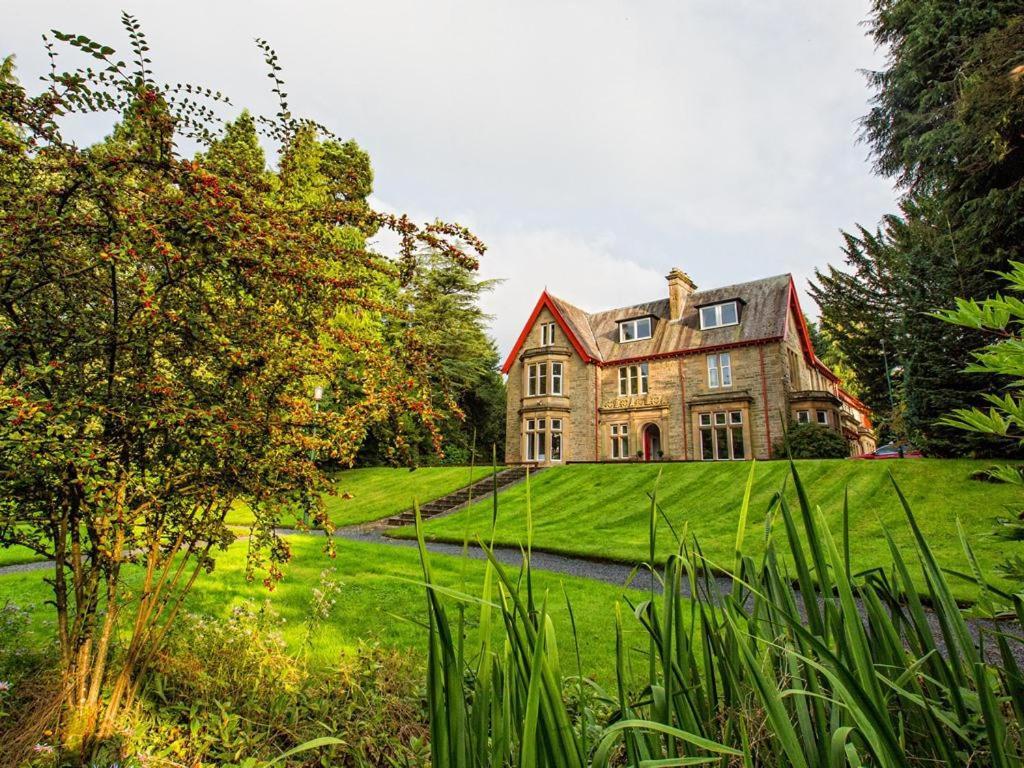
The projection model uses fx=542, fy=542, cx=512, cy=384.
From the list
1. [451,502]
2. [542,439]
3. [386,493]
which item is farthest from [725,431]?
[386,493]

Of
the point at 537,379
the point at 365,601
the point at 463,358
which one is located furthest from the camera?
the point at 463,358

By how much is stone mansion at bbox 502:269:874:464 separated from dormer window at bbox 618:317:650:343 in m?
0.06

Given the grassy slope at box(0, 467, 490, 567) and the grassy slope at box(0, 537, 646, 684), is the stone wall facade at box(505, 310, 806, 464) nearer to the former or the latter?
the grassy slope at box(0, 467, 490, 567)

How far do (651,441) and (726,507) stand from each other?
12.8m

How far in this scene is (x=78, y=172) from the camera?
10.7ft

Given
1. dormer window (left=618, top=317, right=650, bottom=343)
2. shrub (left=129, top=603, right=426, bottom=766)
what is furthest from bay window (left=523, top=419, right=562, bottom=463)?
shrub (left=129, top=603, right=426, bottom=766)

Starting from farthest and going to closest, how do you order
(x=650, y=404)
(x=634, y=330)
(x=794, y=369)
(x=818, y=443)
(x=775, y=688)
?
1. (x=634, y=330)
2. (x=650, y=404)
3. (x=794, y=369)
4. (x=818, y=443)
5. (x=775, y=688)

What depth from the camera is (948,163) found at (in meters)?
13.7

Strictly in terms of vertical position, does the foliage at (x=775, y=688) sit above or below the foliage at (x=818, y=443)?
below

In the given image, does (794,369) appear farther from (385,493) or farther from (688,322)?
(385,493)

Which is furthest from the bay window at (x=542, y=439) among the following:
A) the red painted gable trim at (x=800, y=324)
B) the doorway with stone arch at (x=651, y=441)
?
the red painted gable trim at (x=800, y=324)

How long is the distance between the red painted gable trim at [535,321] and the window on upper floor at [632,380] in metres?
1.94

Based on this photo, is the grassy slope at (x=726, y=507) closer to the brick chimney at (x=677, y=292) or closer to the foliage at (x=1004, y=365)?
the foliage at (x=1004, y=365)

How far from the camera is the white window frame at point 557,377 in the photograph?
2809 centimetres
